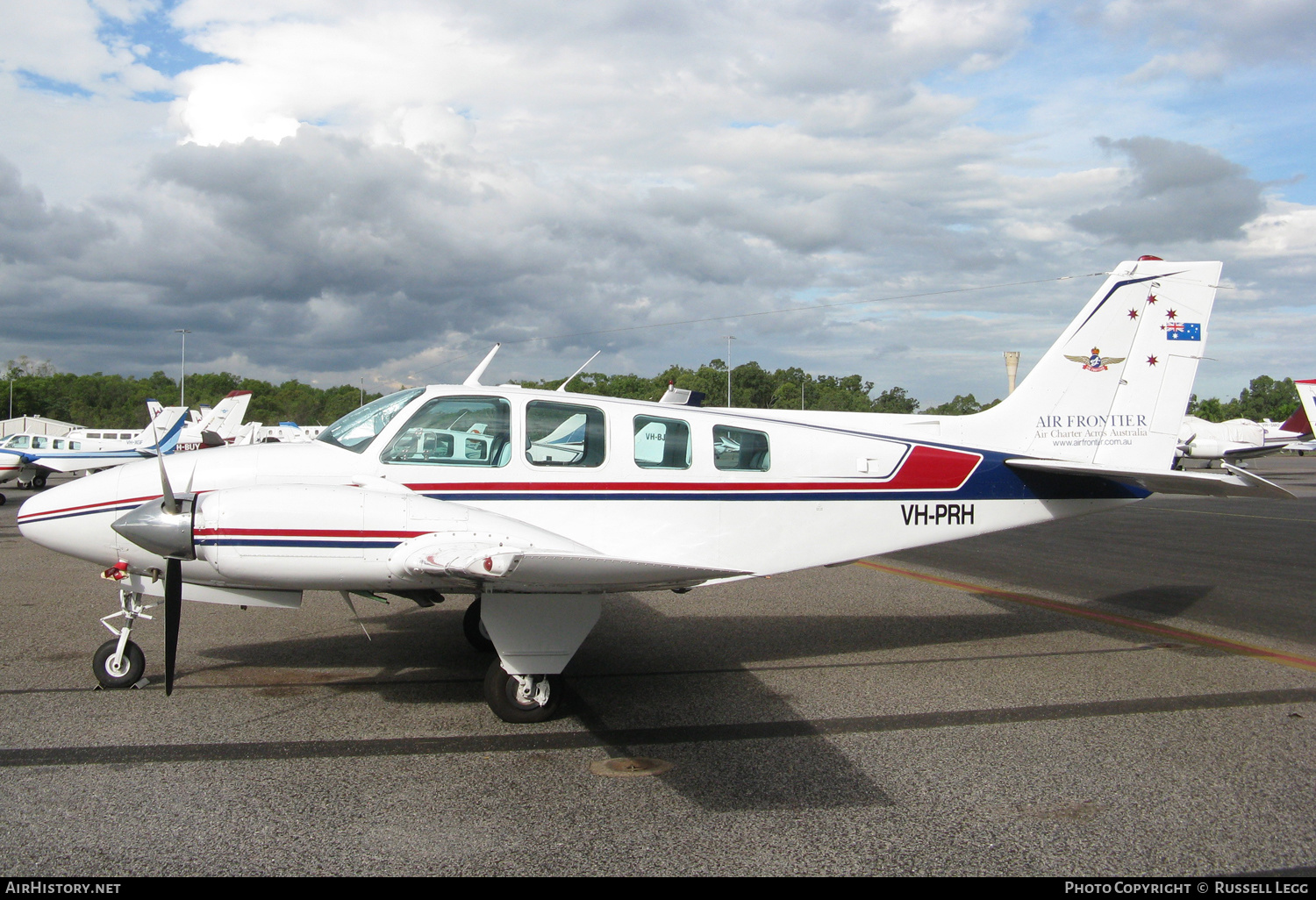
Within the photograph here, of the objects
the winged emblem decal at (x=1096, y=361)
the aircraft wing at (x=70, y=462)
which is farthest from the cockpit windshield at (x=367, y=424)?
the aircraft wing at (x=70, y=462)

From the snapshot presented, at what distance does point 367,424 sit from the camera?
633cm

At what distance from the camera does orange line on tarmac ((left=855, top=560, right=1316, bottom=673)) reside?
7.48 m

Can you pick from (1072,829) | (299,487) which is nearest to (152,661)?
(299,487)

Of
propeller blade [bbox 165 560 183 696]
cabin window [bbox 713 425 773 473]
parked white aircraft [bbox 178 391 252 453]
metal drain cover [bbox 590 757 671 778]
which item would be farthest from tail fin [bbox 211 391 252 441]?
metal drain cover [bbox 590 757 671 778]

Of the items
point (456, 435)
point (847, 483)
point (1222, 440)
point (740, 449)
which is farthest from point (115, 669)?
point (1222, 440)

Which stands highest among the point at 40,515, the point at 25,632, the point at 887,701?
the point at 40,515

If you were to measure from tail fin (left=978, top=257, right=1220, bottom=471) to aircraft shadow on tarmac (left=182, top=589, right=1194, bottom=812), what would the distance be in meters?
2.11

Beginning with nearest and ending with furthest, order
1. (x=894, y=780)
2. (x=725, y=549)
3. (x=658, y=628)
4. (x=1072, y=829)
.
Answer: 1. (x=1072, y=829)
2. (x=894, y=780)
3. (x=725, y=549)
4. (x=658, y=628)

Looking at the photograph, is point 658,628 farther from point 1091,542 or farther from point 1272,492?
point 1091,542

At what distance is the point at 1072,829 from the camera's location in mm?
4090

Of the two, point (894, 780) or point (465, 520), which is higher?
point (465, 520)

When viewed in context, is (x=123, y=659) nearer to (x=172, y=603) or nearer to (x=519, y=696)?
(x=172, y=603)

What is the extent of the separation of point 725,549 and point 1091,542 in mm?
12463

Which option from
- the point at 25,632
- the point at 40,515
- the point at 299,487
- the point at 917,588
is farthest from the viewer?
the point at 917,588
